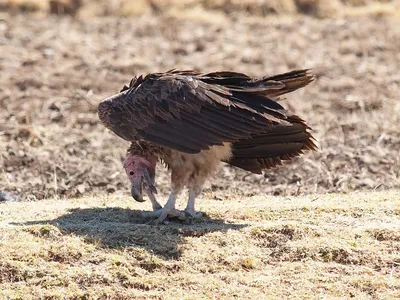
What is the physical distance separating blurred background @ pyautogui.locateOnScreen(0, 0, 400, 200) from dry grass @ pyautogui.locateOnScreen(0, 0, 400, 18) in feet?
0.10

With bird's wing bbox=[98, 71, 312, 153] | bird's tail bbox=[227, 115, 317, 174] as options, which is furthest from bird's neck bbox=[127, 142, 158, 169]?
bird's tail bbox=[227, 115, 317, 174]

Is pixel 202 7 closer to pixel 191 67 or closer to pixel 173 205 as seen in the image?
pixel 191 67

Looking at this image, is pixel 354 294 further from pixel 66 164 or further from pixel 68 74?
pixel 68 74

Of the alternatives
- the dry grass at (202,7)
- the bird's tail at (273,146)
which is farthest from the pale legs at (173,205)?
the dry grass at (202,7)

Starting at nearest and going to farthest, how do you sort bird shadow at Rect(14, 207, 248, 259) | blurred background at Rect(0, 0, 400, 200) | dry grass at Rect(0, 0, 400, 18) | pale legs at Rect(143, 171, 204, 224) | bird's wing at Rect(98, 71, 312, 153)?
bird shadow at Rect(14, 207, 248, 259), bird's wing at Rect(98, 71, 312, 153), pale legs at Rect(143, 171, 204, 224), blurred background at Rect(0, 0, 400, 200), dry grass at Rect(0, 0, 400, 18)

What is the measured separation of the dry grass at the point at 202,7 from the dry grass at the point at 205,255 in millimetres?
11760

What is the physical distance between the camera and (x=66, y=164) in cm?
1109

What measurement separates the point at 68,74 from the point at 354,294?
9375 mm

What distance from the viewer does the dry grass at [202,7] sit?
19.4 metres

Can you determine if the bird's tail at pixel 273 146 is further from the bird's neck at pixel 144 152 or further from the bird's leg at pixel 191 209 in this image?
the bird's neck at pixel 144 152

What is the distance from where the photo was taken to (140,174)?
8.30 m

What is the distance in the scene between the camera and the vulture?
7.79 m

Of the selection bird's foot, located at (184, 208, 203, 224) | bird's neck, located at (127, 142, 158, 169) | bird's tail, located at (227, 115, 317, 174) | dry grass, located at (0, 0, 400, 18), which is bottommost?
bird's foot, located at (184, 208, 203, 224)

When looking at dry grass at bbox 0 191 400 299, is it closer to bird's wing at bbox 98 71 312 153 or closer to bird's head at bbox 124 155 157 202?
bird's head at bbox 124 155 157 202
